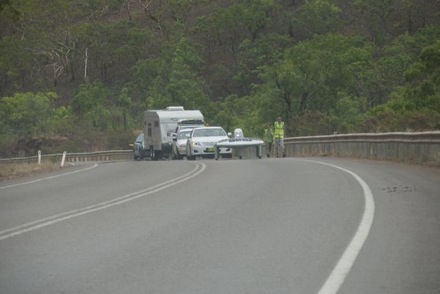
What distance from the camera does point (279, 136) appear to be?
42656 mm

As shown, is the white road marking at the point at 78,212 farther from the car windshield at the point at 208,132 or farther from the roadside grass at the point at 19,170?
the car windshield at the point at 208,132

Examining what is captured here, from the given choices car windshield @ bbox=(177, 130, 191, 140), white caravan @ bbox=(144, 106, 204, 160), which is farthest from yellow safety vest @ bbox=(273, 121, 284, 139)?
white caravan @ bbox=(144, 106, 204, 160)

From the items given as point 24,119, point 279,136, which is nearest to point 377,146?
point 279,136

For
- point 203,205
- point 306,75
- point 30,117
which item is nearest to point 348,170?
point 203,205

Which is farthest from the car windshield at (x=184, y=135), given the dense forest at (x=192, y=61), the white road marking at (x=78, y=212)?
the white road marking at (x=78, y=212)

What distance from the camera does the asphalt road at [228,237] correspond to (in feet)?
29.8

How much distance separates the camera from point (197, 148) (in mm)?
44844

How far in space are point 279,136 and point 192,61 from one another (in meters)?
66.7

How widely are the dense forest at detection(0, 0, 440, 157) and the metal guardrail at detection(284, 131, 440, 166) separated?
19969mm

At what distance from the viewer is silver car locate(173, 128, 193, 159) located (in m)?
49.3

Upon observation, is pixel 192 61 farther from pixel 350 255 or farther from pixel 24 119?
pixel 350 255

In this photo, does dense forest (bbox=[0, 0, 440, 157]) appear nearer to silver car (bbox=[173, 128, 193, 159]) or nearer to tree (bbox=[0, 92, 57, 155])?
tree (bbox=[0, 92, 57, 155])

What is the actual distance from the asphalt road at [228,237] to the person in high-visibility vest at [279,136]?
20.8 m

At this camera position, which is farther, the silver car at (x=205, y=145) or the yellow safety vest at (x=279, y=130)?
the silver car at (x=205, y=145)
